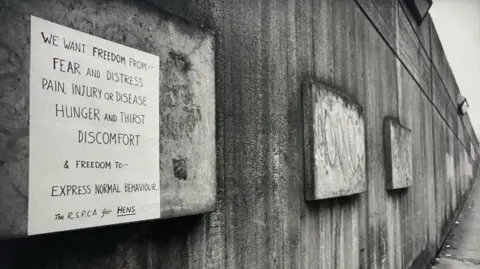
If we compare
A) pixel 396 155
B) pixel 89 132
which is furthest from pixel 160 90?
pixel 396 155

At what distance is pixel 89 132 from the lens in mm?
1532

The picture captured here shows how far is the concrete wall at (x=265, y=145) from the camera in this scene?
61.9 inches

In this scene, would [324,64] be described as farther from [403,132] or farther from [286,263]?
[403,132]

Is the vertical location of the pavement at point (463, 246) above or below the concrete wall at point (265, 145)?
below

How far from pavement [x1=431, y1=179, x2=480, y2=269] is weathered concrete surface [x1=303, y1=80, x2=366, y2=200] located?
569 cm

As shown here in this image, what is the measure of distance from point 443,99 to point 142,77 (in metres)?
13.1

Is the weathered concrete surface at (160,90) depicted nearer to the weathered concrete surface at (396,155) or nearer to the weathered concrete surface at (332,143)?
the weathered concrete surface at (332,143)

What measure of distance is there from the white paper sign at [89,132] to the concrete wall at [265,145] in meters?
0.07

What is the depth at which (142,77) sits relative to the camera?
1767 mm

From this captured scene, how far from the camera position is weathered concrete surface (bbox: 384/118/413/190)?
18.6 feet

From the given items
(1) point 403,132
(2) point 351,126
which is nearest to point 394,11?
(1) point 403,132

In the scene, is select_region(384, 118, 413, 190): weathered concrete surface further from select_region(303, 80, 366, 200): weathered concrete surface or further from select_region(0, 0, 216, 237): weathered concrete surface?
select_region(0, 0, 216, 237): weathered concrete surface

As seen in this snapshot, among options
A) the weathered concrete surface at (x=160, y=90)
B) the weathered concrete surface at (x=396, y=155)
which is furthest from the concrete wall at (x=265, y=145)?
the weathered concrete surface at (x=396, y=155)

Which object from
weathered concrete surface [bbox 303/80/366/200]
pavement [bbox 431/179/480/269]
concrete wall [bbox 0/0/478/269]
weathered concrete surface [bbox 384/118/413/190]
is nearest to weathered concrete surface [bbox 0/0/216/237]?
concrete wall [bbox 0/0/478/269]
